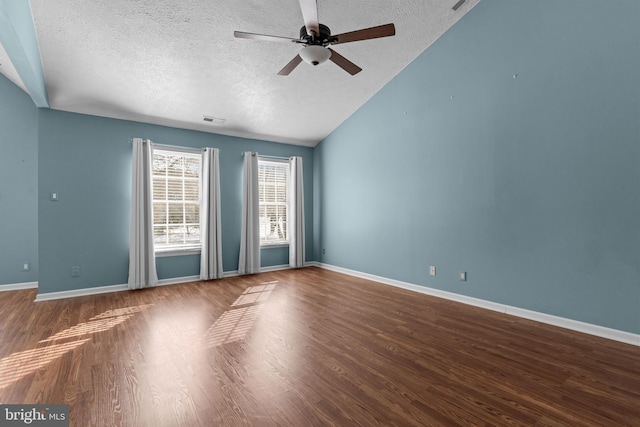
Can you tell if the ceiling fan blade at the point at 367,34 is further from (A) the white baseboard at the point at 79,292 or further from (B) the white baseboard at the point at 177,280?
(A) the white baseboard at the point at 79,292

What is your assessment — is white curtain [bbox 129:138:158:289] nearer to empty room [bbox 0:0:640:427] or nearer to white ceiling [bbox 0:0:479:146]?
empty room [bbox 0:0:640:427]

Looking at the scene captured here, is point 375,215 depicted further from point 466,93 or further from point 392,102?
point 466,93

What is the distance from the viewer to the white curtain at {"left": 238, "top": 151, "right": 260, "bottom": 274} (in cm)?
577

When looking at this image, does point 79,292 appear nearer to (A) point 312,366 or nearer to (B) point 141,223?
(B) point 141,223

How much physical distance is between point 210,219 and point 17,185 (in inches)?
132

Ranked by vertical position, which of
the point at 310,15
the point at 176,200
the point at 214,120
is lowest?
the point at 176,200

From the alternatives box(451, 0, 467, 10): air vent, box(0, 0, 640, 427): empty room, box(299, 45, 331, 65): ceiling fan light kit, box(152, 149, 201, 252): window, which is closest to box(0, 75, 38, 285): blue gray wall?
box(0, 0, 640, 427): empty room

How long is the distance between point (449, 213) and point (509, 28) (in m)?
2.34

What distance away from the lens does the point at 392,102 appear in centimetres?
488

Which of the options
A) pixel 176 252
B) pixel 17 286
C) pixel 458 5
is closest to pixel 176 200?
pixel 176 252

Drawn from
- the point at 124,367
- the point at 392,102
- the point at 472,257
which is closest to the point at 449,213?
the point at 472,257

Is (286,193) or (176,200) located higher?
(286,193)

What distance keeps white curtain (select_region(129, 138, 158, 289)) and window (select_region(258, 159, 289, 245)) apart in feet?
6.98
